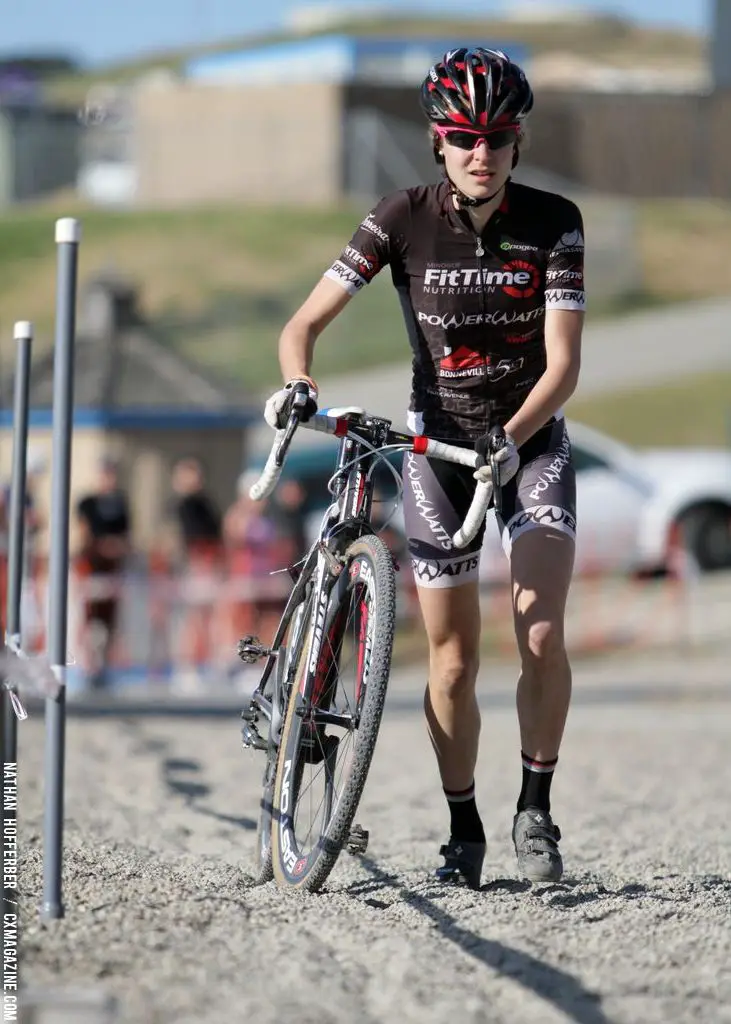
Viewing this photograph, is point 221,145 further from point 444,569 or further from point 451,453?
point 451,453

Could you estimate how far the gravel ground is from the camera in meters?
3.96

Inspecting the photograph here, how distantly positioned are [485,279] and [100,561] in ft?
35.3

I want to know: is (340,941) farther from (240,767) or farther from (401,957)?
(240,767)

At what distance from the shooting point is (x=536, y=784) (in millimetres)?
5445

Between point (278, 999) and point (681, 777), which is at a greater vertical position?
point (278, 999)

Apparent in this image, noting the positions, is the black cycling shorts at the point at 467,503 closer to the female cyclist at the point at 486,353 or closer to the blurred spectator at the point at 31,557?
the female cyclist at the point at 486,353

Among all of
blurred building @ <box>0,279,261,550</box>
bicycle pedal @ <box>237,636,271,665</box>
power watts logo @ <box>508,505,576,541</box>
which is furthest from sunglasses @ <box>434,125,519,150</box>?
blurred building @ <box>0,279,261,550</box>

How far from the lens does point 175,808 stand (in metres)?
8.47

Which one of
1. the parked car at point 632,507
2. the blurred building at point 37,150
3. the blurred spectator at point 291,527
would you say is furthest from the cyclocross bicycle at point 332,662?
the blurred building at point 37,150

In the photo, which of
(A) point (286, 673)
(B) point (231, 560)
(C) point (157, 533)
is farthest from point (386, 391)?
(A) point (286, 673)

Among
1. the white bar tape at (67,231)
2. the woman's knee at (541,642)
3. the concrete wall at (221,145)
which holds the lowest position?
the woman's knee at (541,642)

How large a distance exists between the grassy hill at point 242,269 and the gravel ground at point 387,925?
96.1 ft

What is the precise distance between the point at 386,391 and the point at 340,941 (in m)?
29.8

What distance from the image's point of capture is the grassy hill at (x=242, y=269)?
126 ft
